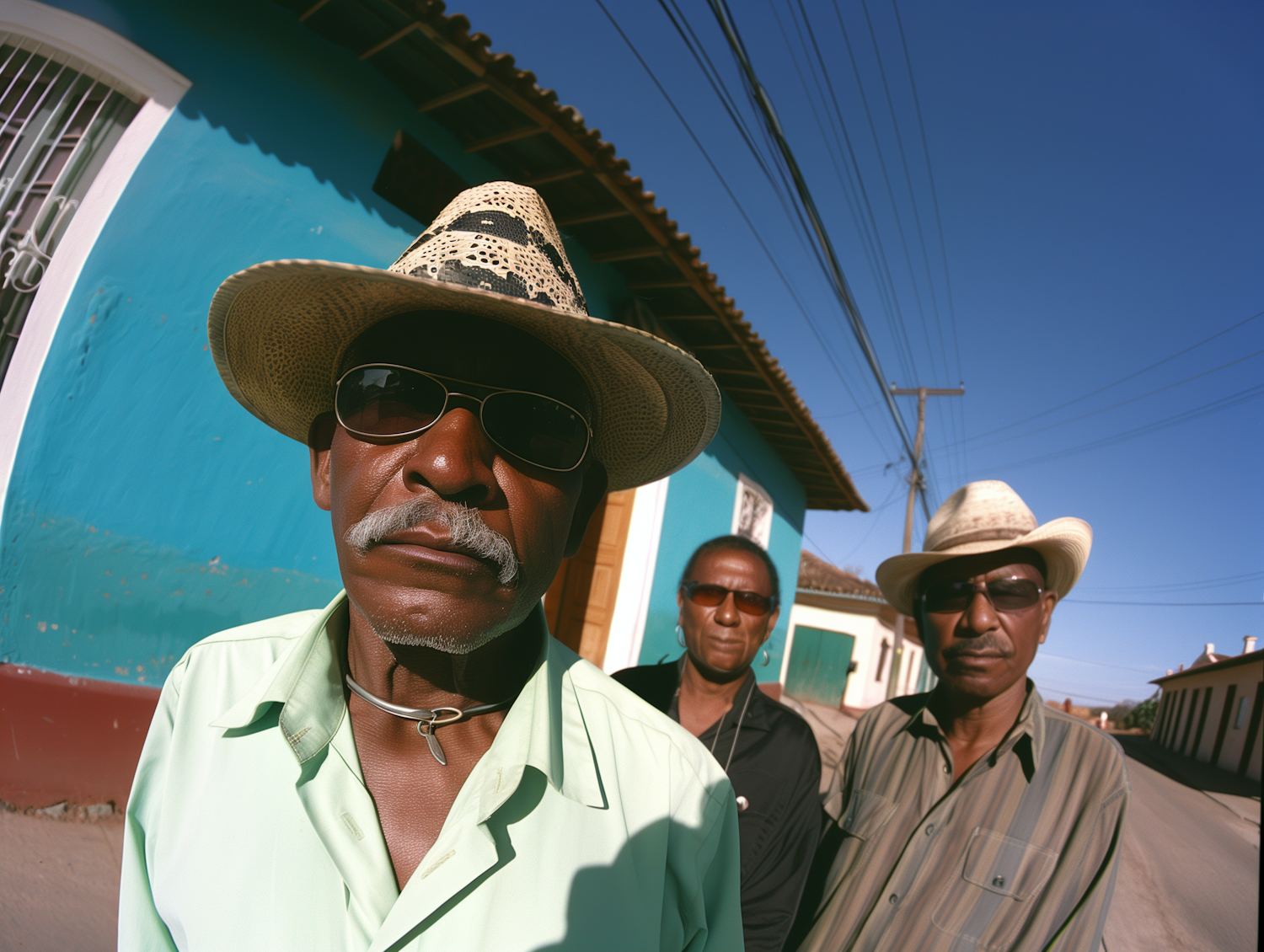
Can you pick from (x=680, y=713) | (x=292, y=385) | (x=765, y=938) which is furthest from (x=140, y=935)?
(x=680, y=713)

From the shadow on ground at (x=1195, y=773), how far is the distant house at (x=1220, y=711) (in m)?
0.40

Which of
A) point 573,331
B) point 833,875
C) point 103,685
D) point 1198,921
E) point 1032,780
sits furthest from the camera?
point 1198,921

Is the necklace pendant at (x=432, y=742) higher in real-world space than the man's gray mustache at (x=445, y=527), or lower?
lower

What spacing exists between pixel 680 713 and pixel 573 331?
1.77 meters

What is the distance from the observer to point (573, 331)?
3.93 feet

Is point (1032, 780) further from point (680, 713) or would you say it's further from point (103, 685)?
point (103, 685)

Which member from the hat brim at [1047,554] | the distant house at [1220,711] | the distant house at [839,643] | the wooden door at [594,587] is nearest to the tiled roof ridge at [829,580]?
the distant house at [839,643]

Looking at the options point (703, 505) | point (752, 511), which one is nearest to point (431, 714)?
point (703, 505)

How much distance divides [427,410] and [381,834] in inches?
29.4

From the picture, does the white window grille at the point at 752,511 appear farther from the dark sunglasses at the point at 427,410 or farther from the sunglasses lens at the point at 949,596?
the dark sunglasses at the point at 427,410

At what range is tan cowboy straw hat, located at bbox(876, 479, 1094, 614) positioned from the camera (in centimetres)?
225

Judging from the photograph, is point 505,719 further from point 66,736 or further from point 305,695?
point 66,736

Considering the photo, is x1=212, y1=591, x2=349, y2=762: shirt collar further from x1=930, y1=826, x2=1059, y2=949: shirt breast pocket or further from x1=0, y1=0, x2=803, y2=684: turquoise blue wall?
x1=0, y1=0, x2=803, y2=684: turquoise blue wall

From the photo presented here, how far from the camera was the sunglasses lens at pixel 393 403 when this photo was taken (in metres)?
1.13
